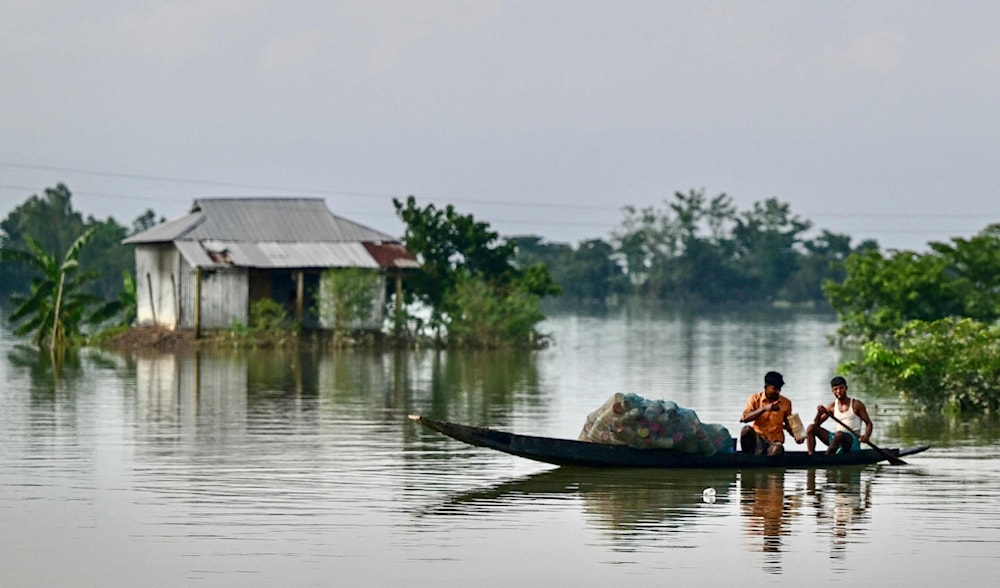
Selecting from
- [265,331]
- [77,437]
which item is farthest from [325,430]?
[265,331]

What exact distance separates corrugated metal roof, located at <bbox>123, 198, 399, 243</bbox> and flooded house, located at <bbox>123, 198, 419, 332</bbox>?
0.09 feet

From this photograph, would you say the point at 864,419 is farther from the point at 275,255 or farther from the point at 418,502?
the point at 275,255

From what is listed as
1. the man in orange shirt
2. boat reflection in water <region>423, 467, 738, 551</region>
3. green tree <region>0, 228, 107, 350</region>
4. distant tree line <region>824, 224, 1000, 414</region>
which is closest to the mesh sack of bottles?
boat reflection in water <region>423, 467, 738, 551</region>

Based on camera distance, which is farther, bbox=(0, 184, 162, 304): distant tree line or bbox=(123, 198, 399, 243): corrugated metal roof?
bbox=(0, 184, 162, 304): distant tree line

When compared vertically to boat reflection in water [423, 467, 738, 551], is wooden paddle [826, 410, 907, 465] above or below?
above

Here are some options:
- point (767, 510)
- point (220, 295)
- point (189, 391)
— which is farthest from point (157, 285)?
point (767, 510)

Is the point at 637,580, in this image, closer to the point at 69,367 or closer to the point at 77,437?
the point at 77,437

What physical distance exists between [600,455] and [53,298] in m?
28.5

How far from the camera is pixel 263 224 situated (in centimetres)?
4662

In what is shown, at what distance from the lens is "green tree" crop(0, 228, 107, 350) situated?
135 ft

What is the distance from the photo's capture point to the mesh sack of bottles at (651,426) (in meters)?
17.0

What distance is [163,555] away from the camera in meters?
12.6

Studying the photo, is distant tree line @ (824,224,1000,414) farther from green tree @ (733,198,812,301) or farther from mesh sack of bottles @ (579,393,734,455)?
green tree @ (733,198,812,301)

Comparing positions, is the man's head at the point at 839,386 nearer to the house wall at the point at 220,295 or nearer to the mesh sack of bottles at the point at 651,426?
the mesh sack of bottles at the point at 651,426
